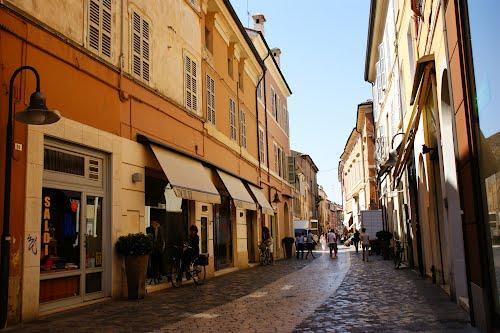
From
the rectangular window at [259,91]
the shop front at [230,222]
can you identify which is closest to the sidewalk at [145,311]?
the shop front at [230,222]

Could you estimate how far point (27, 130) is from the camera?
27.4 feet

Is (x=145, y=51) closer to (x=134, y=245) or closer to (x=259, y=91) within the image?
(x=134, y=245)

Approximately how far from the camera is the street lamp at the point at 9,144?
735 cm

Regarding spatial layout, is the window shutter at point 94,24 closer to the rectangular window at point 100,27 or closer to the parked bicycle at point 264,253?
the rectangular window at point 100,27

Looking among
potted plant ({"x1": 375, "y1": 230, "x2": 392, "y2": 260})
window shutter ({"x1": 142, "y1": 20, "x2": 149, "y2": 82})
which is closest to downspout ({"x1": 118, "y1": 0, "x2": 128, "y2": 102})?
window shutter ({"x1": 142, "y1": 20, "x2": 149, "y2": 82})

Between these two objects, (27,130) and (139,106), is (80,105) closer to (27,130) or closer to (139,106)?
(27,130)

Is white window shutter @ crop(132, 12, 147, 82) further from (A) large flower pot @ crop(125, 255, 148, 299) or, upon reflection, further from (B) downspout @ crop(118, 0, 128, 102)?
(A) large flower pot @ crop(125, 255, 148, 299)

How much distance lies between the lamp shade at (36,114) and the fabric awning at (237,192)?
33.0 feet

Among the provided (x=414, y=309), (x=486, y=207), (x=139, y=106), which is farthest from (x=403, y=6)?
(x=486, y=207)

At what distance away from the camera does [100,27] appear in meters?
10.7

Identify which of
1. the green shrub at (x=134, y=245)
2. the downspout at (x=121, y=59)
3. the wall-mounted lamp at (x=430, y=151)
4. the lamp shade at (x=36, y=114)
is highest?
the downspout at (x=121, y=59)

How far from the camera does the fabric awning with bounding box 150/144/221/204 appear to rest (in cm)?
1229

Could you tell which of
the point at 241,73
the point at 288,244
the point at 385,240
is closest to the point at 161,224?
the point at 241,73

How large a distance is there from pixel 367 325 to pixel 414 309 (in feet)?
5.64
